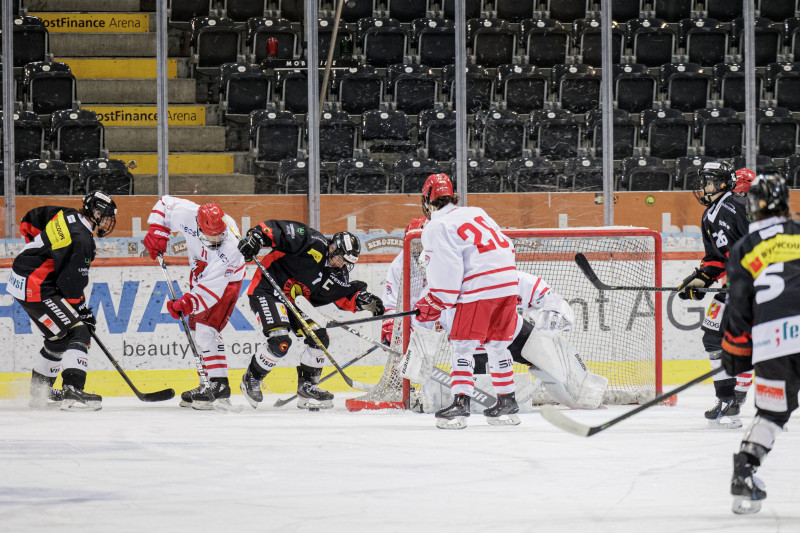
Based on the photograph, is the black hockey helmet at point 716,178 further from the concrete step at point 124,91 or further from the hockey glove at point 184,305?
the concrete step at point 124,91

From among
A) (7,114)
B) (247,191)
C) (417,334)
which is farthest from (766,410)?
(7,114)

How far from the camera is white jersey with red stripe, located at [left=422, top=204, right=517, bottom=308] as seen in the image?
468 cm

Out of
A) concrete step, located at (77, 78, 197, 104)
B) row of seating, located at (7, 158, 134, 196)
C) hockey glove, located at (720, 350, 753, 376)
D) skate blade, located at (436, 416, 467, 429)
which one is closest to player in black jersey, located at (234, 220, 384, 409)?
skate blade, located at (436, 416, 467, 429)

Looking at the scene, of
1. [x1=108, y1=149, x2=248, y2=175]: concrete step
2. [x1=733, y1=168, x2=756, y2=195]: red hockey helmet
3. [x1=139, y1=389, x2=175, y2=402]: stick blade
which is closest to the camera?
[x1=733, y1=168, x2=756, y2=195]: red hockey helmet

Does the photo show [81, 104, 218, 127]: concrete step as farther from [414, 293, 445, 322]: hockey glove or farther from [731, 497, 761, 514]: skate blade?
[731, 497, 761, 514]: skate blade

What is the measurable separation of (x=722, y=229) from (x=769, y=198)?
204cm

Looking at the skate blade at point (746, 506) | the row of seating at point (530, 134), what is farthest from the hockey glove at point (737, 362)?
the row of seating at point (530, 134)

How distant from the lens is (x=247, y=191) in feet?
22.6

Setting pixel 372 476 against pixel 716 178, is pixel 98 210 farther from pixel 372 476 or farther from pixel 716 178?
pixel 716 178

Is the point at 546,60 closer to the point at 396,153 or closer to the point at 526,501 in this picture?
the point at 396,153

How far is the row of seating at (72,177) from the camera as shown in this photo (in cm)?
664

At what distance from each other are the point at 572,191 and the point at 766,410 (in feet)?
13.8

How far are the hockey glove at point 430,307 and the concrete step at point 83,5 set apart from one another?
495cm

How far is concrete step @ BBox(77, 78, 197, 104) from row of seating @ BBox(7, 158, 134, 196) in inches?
32.1
